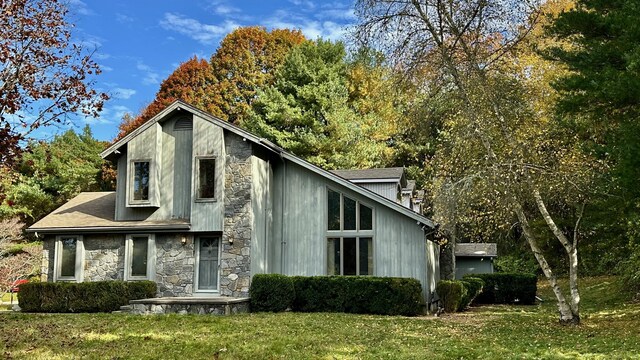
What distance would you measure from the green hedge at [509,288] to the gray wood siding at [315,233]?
782 cm

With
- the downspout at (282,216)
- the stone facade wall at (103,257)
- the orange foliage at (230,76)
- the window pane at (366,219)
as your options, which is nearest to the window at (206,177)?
the downspout at (282,216)

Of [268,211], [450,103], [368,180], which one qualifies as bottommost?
[268,211]

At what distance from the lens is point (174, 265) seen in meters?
18.2

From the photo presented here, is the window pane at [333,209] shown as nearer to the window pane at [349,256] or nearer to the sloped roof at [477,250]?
the window pane at [349,256]

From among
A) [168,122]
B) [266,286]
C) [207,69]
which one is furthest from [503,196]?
[207,69]

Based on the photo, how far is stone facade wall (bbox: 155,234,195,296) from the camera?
18.0 metres

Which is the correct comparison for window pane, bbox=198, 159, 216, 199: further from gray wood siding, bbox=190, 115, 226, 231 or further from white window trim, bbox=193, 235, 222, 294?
white window trim, bbox=193, 235, 222, 294

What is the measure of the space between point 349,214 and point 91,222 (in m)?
8.66

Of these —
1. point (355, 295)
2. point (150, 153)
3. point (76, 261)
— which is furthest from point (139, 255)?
point (355, 295)

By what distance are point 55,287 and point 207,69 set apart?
2489 cm

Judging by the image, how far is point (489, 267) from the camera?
31250mm

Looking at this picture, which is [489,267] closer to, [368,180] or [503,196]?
[368,180]

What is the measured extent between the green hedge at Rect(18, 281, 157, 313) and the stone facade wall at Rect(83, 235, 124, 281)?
1.00 metres

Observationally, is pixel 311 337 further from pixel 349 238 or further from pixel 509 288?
pixel 509 288
